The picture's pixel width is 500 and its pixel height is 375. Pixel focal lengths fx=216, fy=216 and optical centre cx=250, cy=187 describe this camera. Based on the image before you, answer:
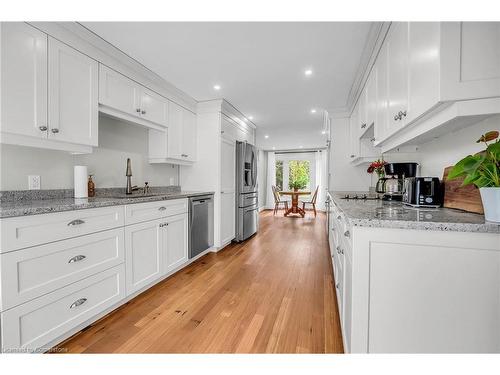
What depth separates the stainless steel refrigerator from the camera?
151 inches

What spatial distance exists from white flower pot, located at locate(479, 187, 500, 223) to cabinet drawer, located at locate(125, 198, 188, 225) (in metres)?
2.26

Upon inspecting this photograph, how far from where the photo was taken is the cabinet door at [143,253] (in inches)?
74.4

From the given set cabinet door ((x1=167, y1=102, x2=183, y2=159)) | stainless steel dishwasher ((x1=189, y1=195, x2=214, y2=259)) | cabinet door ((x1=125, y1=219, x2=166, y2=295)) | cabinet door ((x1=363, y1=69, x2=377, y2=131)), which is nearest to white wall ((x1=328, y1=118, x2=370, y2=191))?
cabinet door ((x1=363, y1=69, x2=377, y2=131))

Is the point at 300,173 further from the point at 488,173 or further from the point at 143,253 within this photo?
the point at 488,173

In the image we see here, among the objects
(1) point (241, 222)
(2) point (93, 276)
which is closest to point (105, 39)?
(2) point (93, 276)

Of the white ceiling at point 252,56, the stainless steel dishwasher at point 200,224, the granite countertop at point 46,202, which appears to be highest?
the white ceiling at point 252,56

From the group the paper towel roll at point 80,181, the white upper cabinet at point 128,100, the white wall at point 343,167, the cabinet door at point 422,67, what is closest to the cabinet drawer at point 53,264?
the paper towel roll at point 80,181

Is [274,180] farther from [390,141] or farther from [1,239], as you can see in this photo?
[1,239]

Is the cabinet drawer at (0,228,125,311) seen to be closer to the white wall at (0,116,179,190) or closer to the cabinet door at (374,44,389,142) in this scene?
the white wall at (0,116,179,190)

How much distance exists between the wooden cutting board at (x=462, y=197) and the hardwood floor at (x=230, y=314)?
3.69 ft

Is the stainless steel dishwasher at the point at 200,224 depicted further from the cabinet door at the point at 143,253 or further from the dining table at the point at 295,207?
the dining table at the point at 295,207

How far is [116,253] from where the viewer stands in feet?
5.77

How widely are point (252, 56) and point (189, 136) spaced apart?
1531 mm

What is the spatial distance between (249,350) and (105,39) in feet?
8.90
